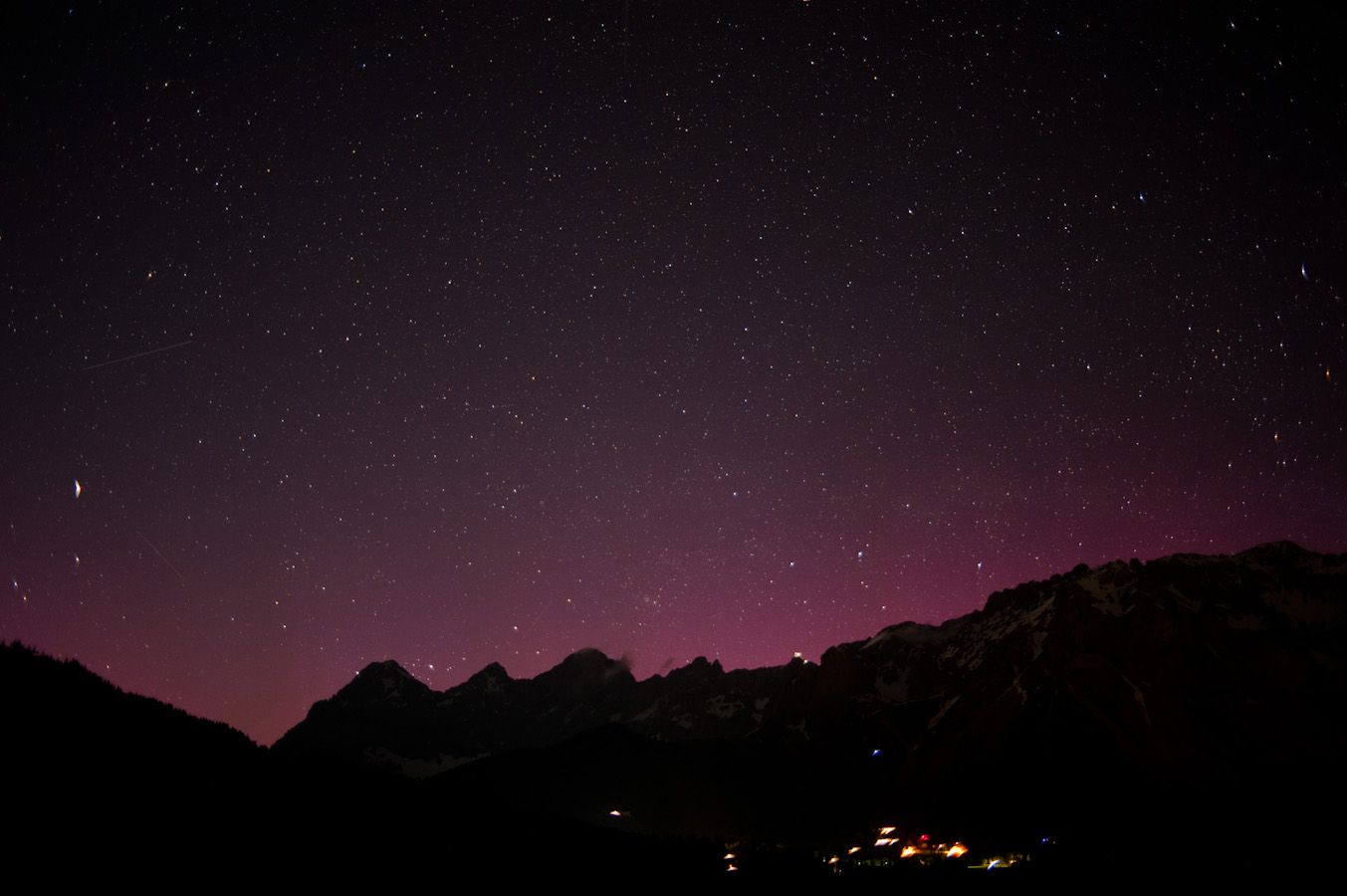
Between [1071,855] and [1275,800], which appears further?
[1275,800]

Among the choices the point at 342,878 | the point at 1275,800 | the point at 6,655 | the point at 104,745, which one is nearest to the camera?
the point at 342,878

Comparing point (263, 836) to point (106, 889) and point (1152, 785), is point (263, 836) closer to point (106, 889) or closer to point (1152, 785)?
point (106, 889)

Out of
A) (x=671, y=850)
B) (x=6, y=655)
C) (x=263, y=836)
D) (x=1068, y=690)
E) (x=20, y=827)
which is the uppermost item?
(x=6, y=655)

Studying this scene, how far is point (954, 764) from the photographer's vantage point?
6668 inches

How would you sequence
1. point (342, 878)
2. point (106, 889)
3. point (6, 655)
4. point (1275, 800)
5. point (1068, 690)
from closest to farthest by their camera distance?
1. point (106, 889)
2. point (342, 878)
3. point (6, 655)
4. point (1275, 800)
5. point (1068, 690)

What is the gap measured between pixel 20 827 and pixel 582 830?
2378cm

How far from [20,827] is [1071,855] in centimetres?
4705

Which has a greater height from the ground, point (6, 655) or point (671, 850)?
point (6, 655)

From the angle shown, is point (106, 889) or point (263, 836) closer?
point (106, 889)

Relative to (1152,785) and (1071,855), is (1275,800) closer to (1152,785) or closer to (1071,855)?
(1152,785)

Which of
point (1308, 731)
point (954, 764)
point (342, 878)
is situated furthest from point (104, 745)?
point (1308, 731)

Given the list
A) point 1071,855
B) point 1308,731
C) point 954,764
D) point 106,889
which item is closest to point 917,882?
point 1071,855

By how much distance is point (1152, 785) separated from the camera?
→ 455ft

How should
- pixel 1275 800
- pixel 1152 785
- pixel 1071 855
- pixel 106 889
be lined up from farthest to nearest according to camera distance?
1. pixel 1152 785
2. pixel 1275 800
3. pixel 1071 855
4. pixel 106 889
